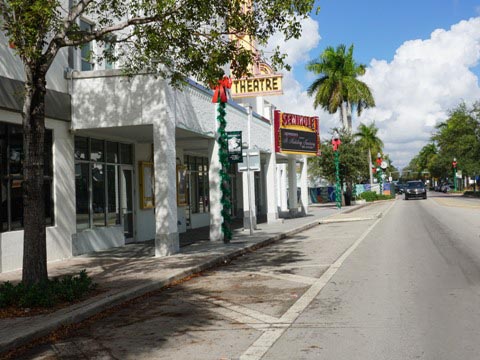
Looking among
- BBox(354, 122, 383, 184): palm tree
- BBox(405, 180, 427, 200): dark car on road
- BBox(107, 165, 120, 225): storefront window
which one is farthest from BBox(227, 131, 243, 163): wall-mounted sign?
BBox(354, 122, 383, 184): palm tree

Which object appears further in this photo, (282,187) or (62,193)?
(282,187)

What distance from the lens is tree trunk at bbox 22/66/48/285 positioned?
8.02 m

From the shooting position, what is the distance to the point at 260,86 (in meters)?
24.0

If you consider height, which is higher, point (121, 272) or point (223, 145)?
point (223, 145)

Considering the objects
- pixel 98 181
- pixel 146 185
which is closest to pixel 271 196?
pixel 146 185

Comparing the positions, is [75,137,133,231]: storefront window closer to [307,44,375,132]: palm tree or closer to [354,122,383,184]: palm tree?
[307,44,375,132]: palm tree

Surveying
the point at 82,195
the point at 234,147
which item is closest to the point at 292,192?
the point at 234,147

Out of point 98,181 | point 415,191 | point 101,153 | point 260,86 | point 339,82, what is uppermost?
point 339,82

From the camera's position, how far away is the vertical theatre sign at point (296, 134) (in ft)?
88.3

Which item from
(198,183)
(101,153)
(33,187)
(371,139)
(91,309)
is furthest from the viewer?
(371,139)

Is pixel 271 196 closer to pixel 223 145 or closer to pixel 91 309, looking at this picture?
pixel 223 145

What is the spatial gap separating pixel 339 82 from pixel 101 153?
3673cm

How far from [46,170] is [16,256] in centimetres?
235

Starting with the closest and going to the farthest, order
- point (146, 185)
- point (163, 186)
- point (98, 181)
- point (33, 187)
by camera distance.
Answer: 1. point (33, 187)
2. point (163, 186)
3. point (98, 181)
4. point (146, 185)
